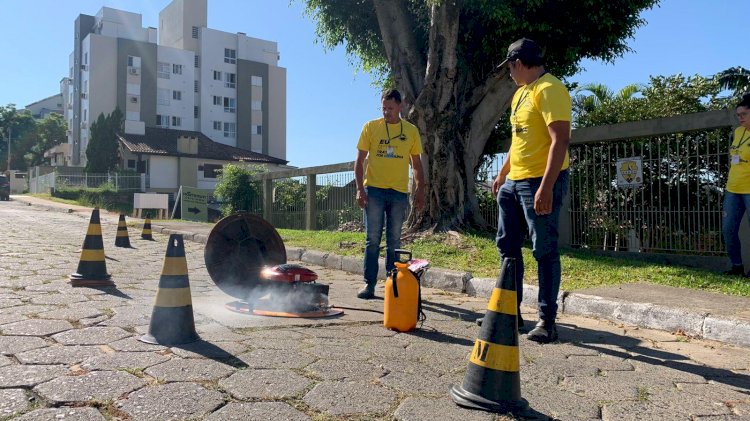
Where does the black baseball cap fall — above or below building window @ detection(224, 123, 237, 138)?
below

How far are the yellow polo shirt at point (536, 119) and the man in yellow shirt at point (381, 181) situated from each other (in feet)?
5.26

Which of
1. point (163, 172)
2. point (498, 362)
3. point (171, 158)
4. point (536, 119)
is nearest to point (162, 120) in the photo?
point (171, 158)

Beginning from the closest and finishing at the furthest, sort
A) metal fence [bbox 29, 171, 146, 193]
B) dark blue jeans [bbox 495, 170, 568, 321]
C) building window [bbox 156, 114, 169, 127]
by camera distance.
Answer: dark blue jeans [bbox 495, 170, 568, 321]
metal fence [bbox 29, 171, 146, 193]
building window [bbox 156, 114, 169, 127]

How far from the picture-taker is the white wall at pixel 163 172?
156 feet

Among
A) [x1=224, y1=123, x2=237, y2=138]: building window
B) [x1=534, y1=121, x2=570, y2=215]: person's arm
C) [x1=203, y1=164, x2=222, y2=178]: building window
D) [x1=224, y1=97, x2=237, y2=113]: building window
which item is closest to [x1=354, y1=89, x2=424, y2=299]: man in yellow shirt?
[x1=534, y1=121, x2=570, y2=215]: person's arm

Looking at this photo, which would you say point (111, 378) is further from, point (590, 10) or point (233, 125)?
point (233, 125)

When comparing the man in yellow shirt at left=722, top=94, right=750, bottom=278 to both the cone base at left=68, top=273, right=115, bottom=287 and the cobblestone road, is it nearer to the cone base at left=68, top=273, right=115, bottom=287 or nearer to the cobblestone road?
the cobblestone road

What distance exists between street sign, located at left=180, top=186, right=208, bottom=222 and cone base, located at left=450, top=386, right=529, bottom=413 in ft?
70.2

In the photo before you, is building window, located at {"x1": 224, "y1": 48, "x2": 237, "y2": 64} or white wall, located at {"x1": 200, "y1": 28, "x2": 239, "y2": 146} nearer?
white wall, located at {"x1": 200, "y1": 28, "x2": 239, "y2": 146}

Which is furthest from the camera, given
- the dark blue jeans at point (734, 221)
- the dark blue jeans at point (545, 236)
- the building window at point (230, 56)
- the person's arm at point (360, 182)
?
the building window at point (230, 56)

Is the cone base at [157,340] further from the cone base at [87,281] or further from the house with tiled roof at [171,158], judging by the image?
the house with tiled roof at [171,158]

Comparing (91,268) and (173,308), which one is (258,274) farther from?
(91,268)

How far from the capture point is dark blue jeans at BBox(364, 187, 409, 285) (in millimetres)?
5680

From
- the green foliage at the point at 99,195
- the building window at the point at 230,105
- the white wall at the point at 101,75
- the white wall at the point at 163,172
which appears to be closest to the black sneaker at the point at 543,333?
the green foliage at the point at 99,195
